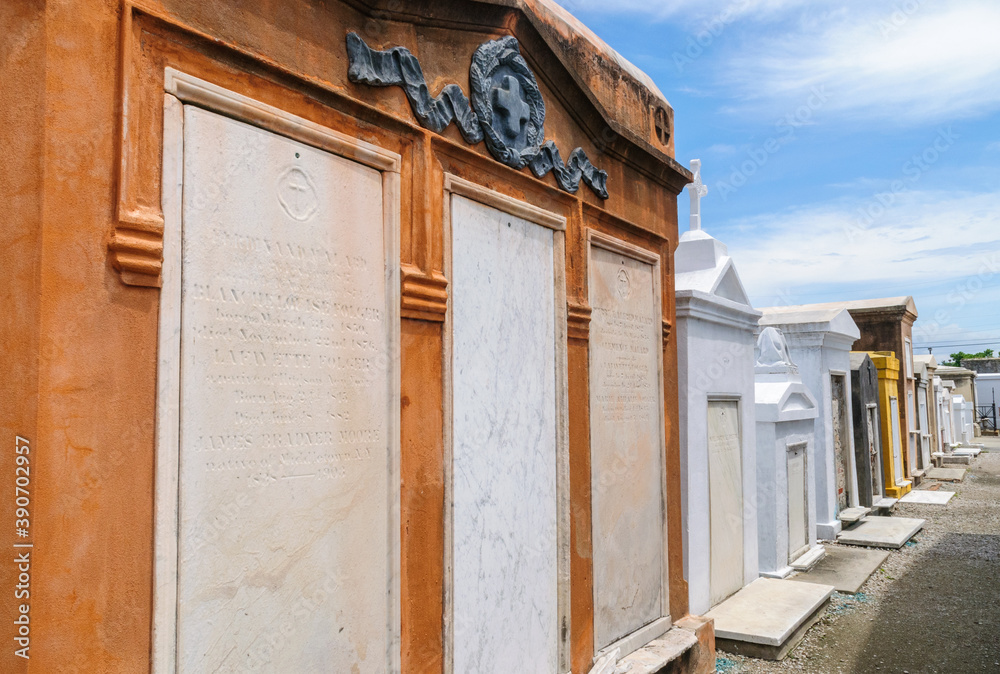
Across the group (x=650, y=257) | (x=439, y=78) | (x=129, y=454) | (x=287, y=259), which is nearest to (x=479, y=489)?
(x=287, y=259)

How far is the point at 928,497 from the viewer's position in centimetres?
1412

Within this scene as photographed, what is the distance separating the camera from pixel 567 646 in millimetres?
4051

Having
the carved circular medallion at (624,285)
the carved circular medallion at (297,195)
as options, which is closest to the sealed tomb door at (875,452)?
the carved circular medallion at (624,285)

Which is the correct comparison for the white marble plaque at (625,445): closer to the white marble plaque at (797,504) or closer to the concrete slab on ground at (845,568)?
the concrete slab on ground at (845,568)

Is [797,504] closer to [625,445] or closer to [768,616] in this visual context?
[768,616]

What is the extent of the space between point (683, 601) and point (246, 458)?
4.04 metres

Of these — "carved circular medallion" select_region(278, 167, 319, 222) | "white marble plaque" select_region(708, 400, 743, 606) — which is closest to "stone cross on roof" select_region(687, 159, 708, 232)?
"white marble plaque" select_region(708, 400, 743, 606)

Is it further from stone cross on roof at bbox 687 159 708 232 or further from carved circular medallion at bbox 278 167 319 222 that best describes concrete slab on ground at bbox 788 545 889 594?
carved circular medallion at bbox 278 167 319 222

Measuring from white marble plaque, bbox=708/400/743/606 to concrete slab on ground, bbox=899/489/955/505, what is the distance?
8508 millimetres

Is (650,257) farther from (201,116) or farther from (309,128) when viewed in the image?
(201,116)

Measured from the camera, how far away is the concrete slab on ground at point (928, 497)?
13.6 meters

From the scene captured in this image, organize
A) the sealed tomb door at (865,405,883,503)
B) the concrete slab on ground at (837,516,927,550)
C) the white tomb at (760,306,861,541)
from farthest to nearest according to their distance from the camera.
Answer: the sealed tomb door at (865,405,883,503), the white tomb at (760,306,861,541), the concrete slab on ground at (837,516,927,550)

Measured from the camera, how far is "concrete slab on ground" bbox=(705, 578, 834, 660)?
232 inches

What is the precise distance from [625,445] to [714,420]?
2.24 meters
